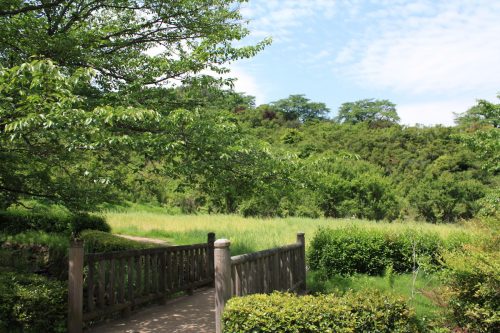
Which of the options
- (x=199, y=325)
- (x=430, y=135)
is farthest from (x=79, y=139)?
(x=430, y=135)

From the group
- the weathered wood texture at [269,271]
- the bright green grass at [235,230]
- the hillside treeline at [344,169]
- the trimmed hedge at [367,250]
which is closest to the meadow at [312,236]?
the bright green grass at [235,230]

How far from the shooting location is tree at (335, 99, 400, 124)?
6781 cm

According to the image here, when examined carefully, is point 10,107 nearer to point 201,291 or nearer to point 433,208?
point 201,291

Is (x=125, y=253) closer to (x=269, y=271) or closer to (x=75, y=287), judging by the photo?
(x=75, y=287)

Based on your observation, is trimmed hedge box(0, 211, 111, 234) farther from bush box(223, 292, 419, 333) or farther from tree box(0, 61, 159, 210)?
Result: bush box(223, 292, 419, 333)

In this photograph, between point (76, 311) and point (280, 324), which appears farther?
point (76, 311)

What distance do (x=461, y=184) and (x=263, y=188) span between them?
38.2 metres

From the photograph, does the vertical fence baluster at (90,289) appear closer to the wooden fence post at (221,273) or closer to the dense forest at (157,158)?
the dense forest at (157,158)

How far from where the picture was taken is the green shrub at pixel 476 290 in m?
5.55

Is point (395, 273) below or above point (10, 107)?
below

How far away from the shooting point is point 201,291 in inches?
365

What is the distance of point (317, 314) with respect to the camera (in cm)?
488

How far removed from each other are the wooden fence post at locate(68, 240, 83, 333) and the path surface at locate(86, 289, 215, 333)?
47 cm

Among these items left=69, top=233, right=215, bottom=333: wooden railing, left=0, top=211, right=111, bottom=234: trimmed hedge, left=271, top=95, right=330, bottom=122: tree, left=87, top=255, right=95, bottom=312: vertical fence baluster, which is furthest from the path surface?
left=271, top=95, right=330, bottom=122: tree
